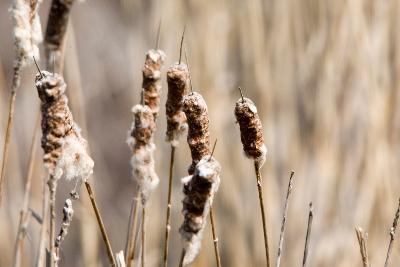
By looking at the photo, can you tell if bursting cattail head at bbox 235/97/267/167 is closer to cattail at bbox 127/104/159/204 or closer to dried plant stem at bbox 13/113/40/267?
cattail at bbox 127/104/159/204

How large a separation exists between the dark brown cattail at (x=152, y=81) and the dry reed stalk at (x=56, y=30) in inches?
4.6

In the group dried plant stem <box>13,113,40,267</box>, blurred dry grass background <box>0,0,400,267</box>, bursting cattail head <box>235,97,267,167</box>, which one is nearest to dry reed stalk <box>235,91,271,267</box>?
bursting cattail head <box>235,97,267,167</box>

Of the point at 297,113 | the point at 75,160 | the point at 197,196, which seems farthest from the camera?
the point at 297,113

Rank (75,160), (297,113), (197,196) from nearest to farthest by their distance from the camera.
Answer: (197,196)
(75,160)
(297,113)

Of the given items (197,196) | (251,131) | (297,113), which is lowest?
(197,196)

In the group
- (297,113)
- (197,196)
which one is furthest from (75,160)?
(297,113)

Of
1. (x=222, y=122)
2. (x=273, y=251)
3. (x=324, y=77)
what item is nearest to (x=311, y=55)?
(x=324, y=77)

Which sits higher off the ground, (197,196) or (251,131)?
(251,131)

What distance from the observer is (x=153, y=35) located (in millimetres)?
2100

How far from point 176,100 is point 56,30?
181mm

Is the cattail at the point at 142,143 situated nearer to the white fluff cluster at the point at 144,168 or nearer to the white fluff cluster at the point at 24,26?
the white fluff cluster at the point at 144,168

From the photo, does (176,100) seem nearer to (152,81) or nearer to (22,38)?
(152,81)

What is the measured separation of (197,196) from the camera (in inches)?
26.8

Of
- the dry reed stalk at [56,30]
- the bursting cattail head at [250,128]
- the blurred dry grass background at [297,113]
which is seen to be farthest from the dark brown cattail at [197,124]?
the blurred dry grass background at [297,113]
